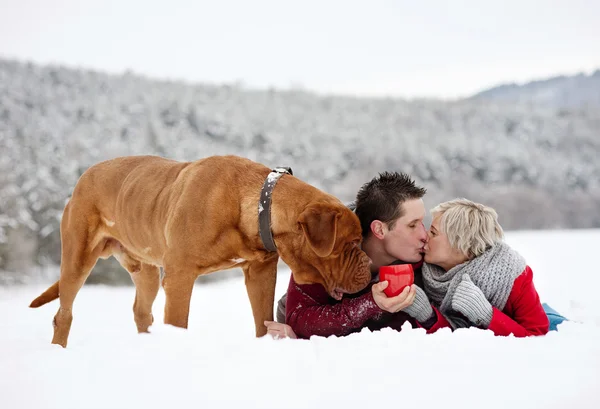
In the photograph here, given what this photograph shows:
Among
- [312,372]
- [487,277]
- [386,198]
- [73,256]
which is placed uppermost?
[386,198]

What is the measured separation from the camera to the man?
12.4 ft

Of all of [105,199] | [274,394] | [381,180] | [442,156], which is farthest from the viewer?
[442,156]

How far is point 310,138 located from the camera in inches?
595

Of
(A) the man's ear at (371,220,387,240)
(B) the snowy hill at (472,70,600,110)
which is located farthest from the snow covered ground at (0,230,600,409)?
(B) the snowy hill at (472,70,600,110)

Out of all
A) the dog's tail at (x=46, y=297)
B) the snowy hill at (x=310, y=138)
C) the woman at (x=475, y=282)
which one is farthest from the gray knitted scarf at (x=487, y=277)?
the snowy hill at (x=310, y=138)

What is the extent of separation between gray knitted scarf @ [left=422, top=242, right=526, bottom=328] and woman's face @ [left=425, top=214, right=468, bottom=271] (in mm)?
82

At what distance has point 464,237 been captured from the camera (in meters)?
3.90

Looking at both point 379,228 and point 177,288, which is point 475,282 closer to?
point 379,228

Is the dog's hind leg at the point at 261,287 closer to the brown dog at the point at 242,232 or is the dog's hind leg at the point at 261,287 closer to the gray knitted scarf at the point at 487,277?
the brown dog at the point at 242,232

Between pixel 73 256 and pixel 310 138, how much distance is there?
10717 mm

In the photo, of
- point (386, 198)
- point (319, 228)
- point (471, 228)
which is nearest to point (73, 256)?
point (319, 228)

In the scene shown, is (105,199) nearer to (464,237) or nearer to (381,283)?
(381,283)

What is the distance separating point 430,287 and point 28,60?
1238cm

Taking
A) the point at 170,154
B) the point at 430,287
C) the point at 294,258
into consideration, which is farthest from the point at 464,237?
the point at 170,154
